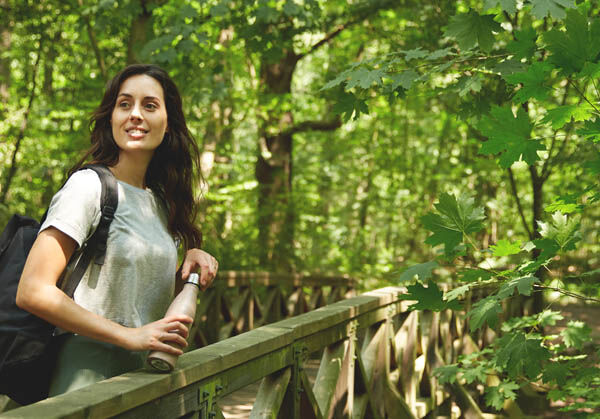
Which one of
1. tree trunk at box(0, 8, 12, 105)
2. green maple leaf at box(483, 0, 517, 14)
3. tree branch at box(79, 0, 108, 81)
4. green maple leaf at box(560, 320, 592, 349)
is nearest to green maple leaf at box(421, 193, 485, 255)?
green maple leaf at box(483, 0, 517, 14)

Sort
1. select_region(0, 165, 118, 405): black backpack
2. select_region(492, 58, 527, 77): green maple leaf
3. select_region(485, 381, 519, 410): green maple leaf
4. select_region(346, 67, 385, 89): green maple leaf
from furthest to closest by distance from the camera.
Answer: select_region(485, 381, 519, 410): green maple leaf < select_region(346, 67, 385, 89): green maple leaf < select_region(492, 58, 527, 77): green maple leaf < select_region(0, 165, 118, 405): black backpack

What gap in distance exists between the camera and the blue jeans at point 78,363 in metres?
1.95

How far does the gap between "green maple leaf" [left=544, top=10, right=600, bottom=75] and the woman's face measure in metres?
1.36

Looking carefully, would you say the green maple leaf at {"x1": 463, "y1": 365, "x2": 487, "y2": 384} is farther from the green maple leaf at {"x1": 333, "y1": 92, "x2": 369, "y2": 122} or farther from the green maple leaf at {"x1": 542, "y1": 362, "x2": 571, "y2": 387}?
the green maple leaf at {"x1": 333, "y1": 92, "x2": 369, "y2": 122}

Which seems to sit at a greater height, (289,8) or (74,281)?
(289,8)

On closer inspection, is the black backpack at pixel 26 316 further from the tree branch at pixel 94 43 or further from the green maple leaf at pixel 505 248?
the tree branch at pixel 94 43

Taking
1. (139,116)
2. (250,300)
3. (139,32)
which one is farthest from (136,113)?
(250,300)

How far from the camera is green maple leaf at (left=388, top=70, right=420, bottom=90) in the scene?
2967 mm

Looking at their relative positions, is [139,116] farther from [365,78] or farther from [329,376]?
[329,376]

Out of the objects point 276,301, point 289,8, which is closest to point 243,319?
point 276,301

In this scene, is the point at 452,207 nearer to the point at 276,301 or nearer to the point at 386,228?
the point at 276,301

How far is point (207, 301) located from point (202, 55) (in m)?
3.21

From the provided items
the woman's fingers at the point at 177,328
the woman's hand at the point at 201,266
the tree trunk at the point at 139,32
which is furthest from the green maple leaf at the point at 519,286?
the tree trunk at the point at 139,32

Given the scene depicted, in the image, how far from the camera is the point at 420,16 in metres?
8.59
